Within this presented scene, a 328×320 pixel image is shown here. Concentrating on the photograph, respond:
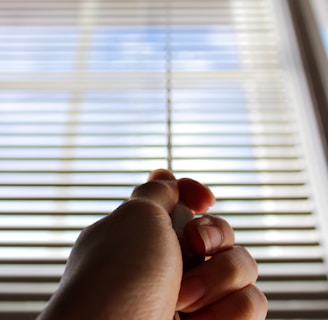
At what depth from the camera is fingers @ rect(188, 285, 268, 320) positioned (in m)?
0.45

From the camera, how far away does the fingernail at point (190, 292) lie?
1.43 ft

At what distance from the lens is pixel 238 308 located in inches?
18.1

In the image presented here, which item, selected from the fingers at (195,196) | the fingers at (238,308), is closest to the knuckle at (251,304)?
the fingers at (238,308)

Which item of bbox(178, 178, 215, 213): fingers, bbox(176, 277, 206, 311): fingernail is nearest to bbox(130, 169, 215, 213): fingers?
bbox(178, 178, 215, 213): fingers

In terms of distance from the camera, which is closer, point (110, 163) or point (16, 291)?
point (16, 291)

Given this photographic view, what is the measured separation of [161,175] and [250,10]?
0.63 metres

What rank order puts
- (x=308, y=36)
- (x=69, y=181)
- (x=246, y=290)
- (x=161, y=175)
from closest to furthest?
(x=246, y=290)
(x=161, y=175)
(x=69, y=181)
(x=308, y=36)

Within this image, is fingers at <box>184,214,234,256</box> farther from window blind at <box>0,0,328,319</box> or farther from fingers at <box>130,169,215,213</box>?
window blind at <box>0,0,328,319</box>

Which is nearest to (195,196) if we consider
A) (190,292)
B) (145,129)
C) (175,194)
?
(175,194)

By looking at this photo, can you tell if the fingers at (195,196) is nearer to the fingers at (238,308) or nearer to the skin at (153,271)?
the skin at (153,271)

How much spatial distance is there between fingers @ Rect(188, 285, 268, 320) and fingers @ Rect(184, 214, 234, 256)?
0.06 meters

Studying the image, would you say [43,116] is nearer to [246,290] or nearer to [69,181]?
[69,181]

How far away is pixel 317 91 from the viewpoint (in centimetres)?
81

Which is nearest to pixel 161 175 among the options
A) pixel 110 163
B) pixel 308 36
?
pixel 110 163
